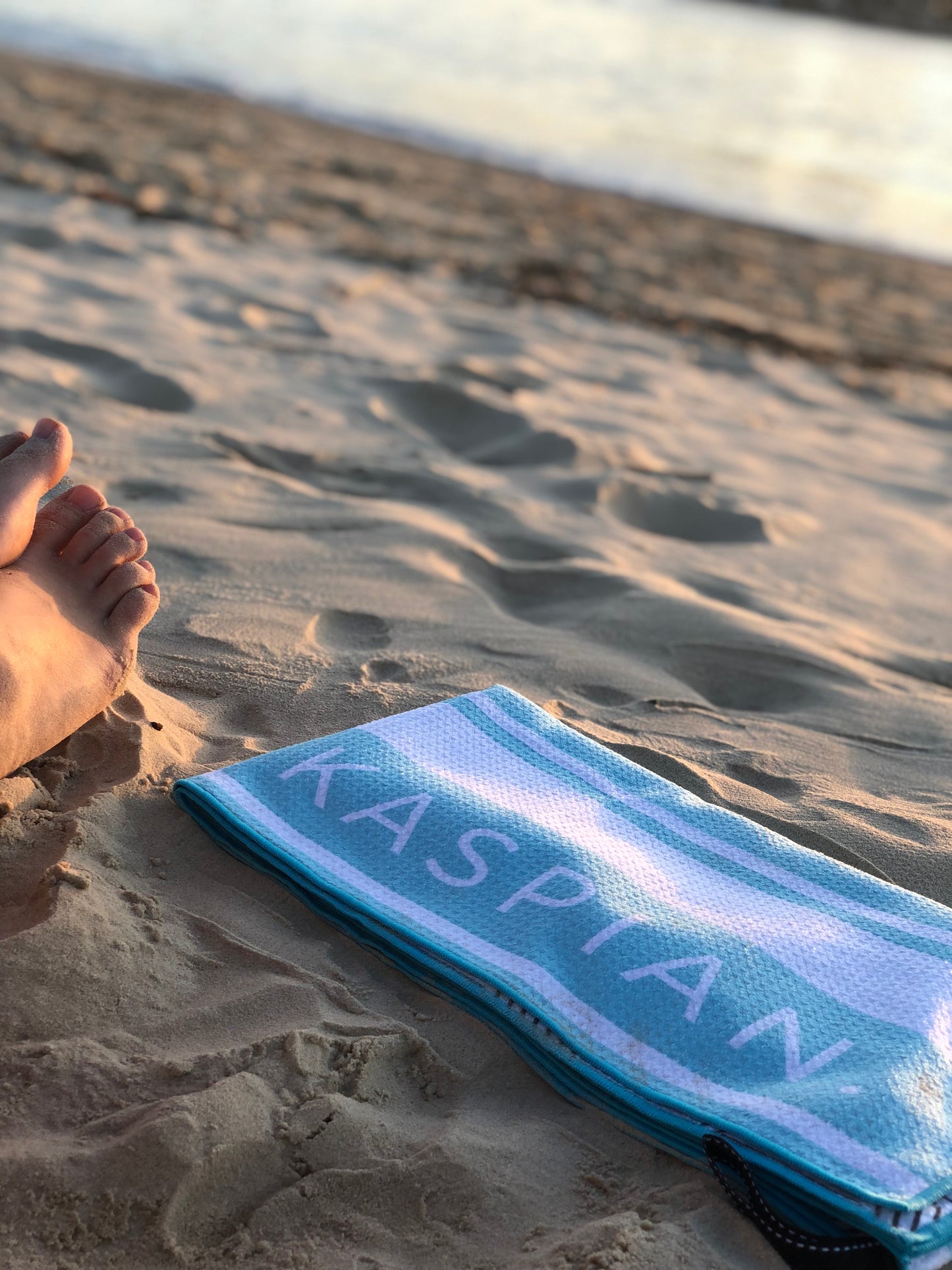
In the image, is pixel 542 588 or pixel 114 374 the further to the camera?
pixel 114 374

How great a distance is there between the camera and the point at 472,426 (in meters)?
3.37

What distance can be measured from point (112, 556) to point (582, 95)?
1292cm

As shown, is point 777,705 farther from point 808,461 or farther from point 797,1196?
point 808,461

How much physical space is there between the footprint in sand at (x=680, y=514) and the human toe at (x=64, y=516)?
1443mm

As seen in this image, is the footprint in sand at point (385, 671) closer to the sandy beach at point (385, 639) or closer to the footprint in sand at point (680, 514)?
the sandy beach at point (385, 639)

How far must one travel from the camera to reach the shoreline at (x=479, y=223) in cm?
536

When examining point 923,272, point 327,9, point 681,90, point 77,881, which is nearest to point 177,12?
point 327,9

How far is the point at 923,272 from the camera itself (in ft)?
24.8

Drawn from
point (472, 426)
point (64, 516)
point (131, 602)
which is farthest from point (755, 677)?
point (472, 426)

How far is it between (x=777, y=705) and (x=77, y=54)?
10685 millimetres

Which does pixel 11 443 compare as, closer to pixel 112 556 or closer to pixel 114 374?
pixel 112 556

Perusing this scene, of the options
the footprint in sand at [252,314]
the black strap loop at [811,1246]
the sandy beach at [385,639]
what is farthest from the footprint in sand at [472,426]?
the black strap loop at [811,1246]

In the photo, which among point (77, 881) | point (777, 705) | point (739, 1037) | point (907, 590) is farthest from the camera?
point (907, 590)

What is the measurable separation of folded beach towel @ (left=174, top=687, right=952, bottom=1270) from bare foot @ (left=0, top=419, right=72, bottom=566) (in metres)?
0.44
